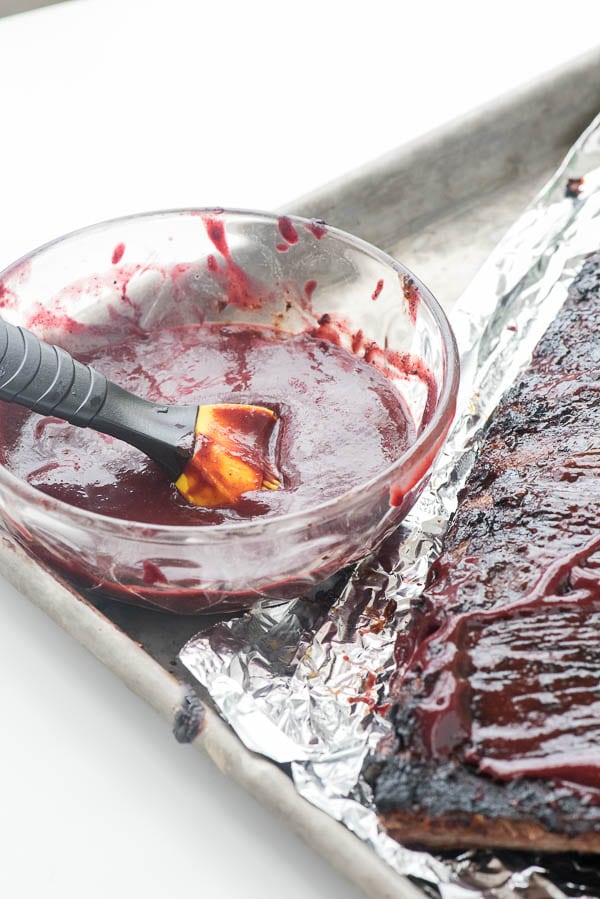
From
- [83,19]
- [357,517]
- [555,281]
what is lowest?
[555,281]

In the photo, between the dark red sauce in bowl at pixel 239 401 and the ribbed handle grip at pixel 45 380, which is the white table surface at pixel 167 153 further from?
the ribbed handle grip at pixel 45 380

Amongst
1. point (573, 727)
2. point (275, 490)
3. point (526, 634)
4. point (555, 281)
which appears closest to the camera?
point (573, 727)

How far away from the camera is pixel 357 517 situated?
8.16ft

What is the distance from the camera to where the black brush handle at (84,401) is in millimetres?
2549

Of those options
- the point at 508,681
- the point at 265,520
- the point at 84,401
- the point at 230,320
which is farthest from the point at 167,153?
the point at 508,681

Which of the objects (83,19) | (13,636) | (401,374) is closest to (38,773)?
(13,636)

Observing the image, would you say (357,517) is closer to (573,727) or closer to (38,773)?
(573,727)

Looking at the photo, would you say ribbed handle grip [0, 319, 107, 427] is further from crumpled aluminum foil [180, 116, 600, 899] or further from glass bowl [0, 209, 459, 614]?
crumpled aluminum foil [180, 116, 600, 899]

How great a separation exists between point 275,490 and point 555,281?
1752 millimetres

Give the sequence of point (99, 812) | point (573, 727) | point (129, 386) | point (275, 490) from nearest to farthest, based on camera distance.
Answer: point (573, 727) → point (99, 812) → point (275, 490) → point (129, 386)

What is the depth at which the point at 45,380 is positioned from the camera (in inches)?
102

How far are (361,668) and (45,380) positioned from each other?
1.08 meters

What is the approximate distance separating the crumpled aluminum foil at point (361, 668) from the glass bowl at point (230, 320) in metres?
0.14

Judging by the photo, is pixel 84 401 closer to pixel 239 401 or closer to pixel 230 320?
pixel 239 401
